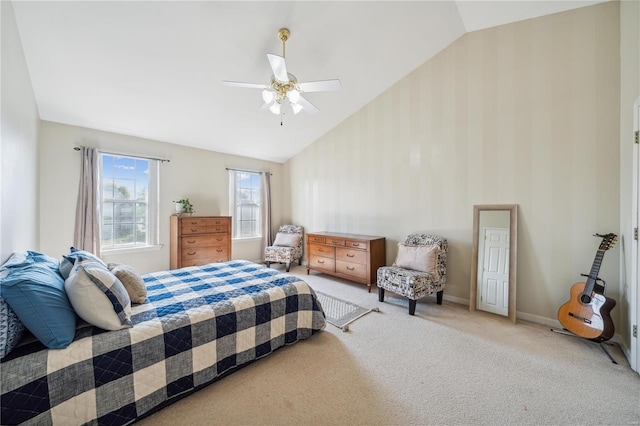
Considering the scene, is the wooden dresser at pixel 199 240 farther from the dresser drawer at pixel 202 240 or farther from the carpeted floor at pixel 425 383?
the carpeted floor at pixel 425 383

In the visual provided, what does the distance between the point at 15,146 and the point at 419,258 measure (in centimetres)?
393

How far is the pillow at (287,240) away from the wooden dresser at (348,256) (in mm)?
613

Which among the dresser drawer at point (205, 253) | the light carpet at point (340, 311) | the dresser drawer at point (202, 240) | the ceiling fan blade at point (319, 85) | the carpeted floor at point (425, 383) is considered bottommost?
the carpeted floor at point (425, 383)

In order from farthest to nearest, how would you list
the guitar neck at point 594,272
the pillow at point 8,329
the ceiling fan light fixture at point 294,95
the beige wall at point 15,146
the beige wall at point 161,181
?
the beige wall at point 161,181 < the ceiling fan light fixture at point 294,95 < the guitar neck at point 594,272 < the beige wall at point 15,146 < the pillow at point 8,329

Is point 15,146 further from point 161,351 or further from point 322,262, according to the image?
point 322,262

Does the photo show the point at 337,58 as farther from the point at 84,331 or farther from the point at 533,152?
the point at 84,331

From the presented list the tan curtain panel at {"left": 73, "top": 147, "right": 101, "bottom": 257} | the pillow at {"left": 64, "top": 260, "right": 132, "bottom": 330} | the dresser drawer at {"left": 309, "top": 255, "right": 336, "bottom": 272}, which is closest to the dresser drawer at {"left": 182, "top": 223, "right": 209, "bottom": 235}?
the tan curtain panel at {"left": 73, "top": 147, "right": 101, "bottom": 257}

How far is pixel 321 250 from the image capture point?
4.21 meters

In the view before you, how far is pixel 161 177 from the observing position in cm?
405

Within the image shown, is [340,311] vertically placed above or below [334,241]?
below

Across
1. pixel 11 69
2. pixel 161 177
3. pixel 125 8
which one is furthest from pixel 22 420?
pixel 161 177

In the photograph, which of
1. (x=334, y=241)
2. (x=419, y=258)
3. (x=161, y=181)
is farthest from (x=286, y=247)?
(x=419, y=258)

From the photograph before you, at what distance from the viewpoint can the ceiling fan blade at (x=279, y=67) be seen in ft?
6.47

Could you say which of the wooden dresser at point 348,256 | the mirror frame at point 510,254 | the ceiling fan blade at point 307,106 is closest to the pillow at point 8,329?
the ceiling fan blade at point 307,106
